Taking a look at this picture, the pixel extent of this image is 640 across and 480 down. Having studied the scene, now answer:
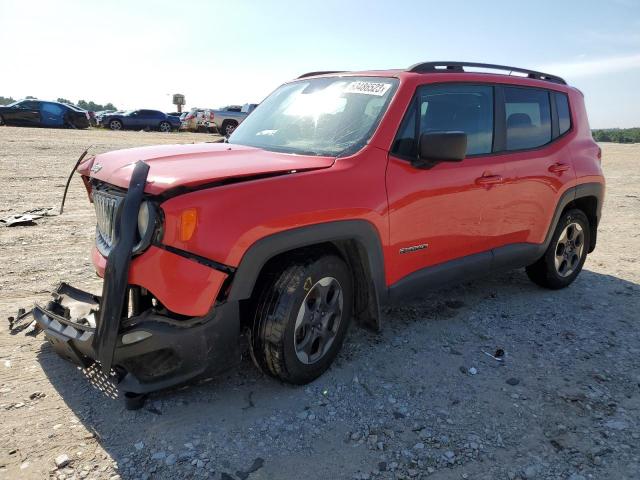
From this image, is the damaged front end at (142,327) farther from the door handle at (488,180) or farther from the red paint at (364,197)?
the door handle at (488,180)

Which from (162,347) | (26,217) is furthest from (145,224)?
(26,217)

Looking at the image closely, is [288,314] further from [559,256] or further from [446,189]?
[559,256]

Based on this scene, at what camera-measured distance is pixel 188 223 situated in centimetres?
247

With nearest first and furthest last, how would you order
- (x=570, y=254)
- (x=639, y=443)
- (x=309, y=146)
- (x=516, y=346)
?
(x=639, y=443), (x=309, y=146), (x=516, y=346), (x=570, y=254)

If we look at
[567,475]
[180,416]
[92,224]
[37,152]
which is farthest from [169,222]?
[37,152]

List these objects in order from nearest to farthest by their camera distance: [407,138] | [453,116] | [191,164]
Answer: [191,164]
[407,138]
[453,116]

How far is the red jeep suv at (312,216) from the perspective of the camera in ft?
8.25

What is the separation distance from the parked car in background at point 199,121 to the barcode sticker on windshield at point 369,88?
24.1 metres

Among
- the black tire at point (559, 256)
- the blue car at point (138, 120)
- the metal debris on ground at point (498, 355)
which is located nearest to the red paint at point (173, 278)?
the metal debris on ground at point (498, 355)

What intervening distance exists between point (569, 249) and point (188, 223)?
3.99m

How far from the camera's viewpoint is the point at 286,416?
9.47 ft

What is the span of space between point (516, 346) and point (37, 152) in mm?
12851

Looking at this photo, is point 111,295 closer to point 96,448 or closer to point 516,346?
point 96,448

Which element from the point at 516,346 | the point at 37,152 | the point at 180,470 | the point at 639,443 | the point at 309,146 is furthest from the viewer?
the point at 37,152
